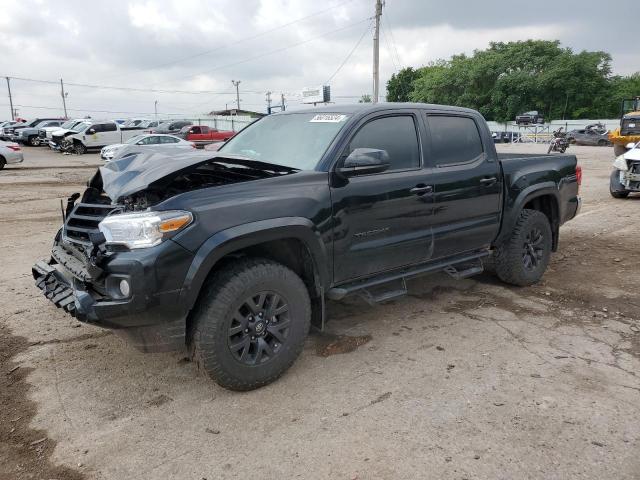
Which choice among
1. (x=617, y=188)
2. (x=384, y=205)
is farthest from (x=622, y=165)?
(x=384, y=205)

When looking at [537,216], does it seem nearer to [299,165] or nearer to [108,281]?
[299,165]

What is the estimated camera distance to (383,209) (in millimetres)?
3928

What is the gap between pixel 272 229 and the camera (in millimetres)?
3303

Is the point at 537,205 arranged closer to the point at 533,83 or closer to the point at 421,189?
the point at 421,189

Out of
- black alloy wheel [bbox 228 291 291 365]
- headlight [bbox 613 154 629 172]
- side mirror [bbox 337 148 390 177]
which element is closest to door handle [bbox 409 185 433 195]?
side mirror [bbox 337 148 390 177]

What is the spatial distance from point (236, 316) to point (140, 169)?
4.00 ft

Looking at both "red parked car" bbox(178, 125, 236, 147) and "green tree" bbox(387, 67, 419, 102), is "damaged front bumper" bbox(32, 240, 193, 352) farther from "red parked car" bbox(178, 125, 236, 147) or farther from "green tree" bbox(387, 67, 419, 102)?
"green tree" bbox(387, 67, 419, 102)

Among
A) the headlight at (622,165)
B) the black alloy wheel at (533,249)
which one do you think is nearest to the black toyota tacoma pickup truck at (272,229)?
the black alloy wheel at (533,249)

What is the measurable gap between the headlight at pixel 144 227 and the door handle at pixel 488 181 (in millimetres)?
2897

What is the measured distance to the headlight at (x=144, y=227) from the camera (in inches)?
116

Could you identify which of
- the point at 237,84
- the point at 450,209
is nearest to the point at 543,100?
the point at 237,84

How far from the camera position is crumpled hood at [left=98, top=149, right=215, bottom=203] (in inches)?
126

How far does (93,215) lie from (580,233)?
748 cm

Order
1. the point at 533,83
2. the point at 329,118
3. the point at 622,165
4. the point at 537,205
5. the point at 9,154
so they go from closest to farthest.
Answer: the point at 329,118 → the point at 537,205 → the point at 622,165 → the point at 9,154 → the point at 533,83
